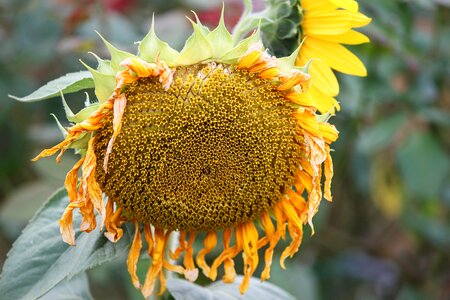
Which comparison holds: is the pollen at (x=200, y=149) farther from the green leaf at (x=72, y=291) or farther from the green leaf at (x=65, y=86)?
the green leaf at (x=72, y=291)

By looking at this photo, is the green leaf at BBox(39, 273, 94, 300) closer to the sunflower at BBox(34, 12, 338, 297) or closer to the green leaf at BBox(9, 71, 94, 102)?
the sunflower at BBox(34, 12, 338, 297)

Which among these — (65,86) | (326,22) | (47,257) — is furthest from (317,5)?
(47,257)

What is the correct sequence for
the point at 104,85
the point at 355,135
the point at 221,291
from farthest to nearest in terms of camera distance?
the point at 355,135
the point at 221,291
the point at 104,85

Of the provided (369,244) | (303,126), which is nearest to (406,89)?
(369,244)

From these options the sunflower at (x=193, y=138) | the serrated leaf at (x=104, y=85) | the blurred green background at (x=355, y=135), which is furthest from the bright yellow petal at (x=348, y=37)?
the blurred green background at (x=355, y=135)

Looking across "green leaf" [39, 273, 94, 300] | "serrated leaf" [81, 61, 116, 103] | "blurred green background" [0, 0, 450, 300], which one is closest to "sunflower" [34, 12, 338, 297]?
"serrated leaf" [81, 61, 116, 103]

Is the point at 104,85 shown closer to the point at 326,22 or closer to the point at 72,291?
the point at 326,22
